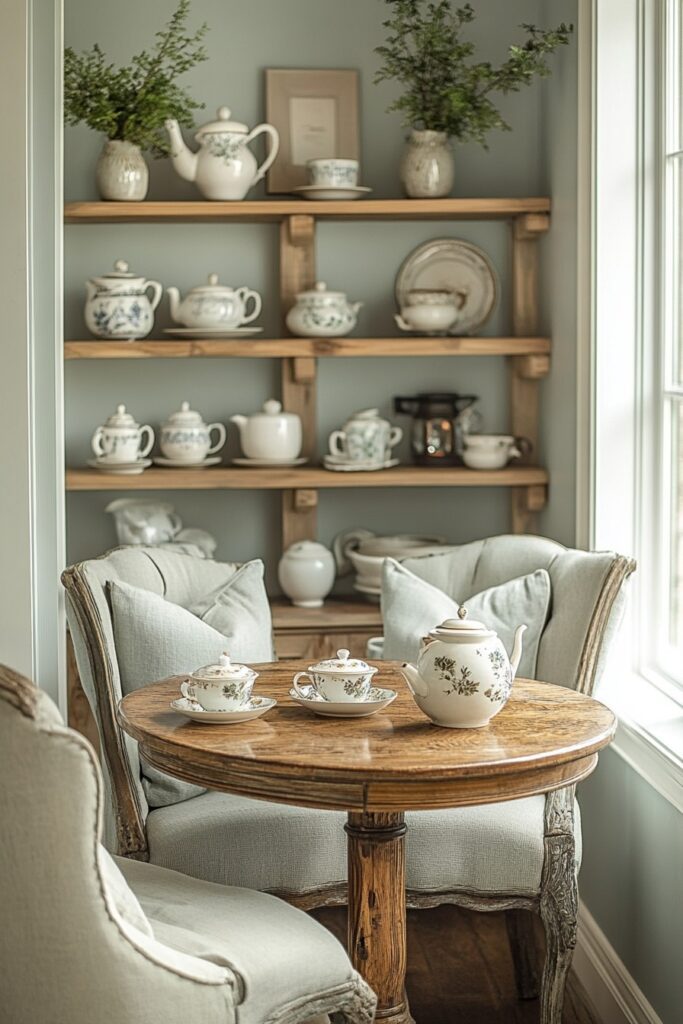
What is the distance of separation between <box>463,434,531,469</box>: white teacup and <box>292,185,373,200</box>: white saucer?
2.30 ft

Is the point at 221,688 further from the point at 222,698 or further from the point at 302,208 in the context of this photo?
the point at 302,208

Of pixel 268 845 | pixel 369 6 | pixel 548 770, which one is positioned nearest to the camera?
pixel 548 770

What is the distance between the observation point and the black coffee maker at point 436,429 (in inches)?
139

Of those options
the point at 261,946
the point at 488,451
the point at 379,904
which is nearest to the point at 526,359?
the point at 488,451

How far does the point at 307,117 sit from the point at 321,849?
205 centimetres

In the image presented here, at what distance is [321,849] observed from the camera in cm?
235

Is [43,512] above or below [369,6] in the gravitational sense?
below

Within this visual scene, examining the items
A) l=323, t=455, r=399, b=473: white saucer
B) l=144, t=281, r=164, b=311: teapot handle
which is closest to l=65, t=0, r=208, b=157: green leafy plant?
l=144, t=281, r=164, b=311: teapot handle

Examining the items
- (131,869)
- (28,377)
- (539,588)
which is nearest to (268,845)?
(131,869)

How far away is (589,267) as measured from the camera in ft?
9.55

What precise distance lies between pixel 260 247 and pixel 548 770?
2114mm

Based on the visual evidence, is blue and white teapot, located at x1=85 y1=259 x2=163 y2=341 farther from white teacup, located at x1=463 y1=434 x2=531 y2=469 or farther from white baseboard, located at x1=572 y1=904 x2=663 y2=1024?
white baseboard, located at x1=572 y1=904 x2=663 y2=1024

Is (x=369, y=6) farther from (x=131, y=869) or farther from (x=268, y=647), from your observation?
(x=131, y=869)

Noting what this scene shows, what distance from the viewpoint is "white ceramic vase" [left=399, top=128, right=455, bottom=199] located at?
3379 millimetres
